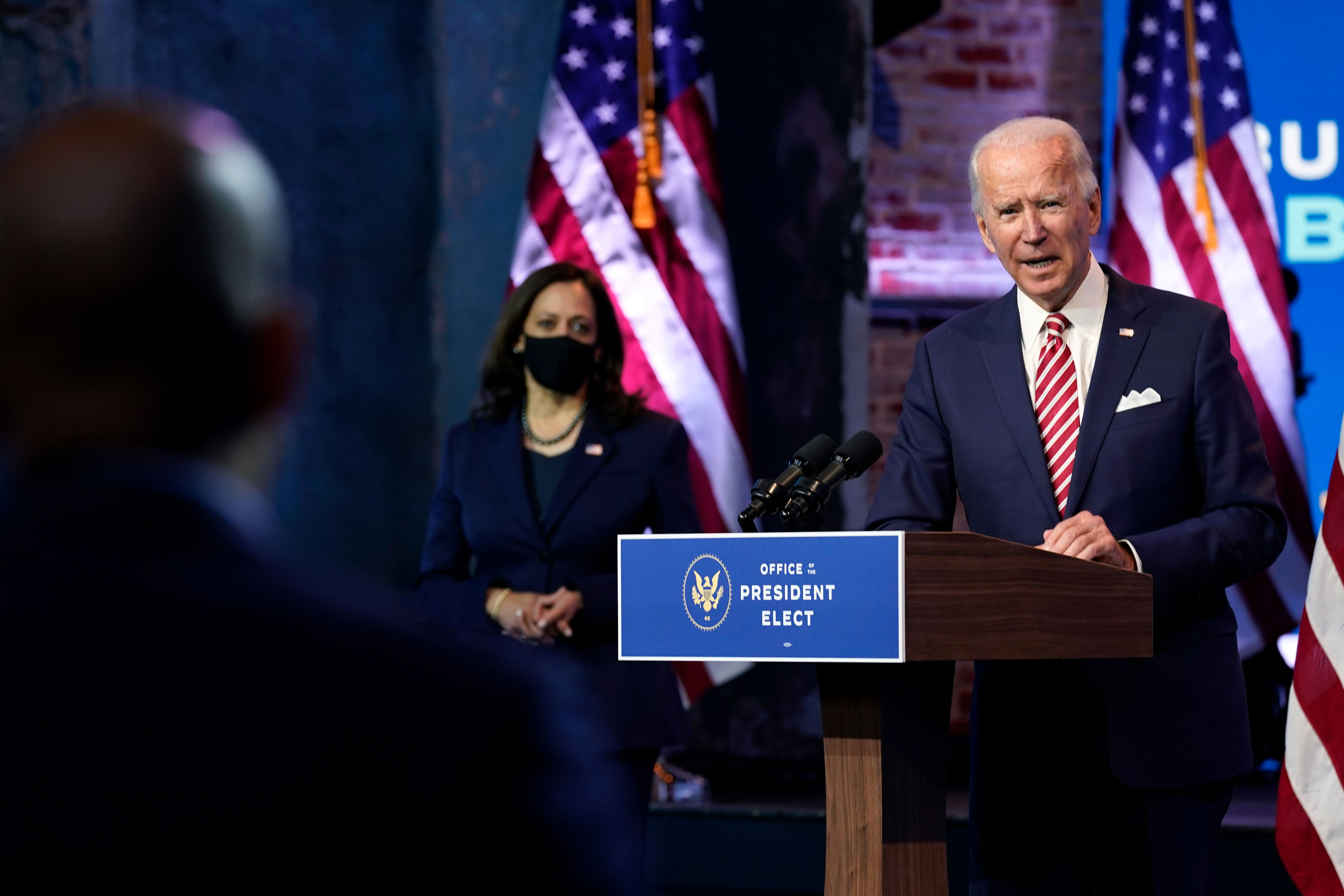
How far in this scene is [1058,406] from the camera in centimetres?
194

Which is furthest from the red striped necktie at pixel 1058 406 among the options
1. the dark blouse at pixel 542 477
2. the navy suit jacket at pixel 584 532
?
the dark blouse at pixel 542 477

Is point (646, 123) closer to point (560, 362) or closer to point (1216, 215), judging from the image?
point (560, 362)

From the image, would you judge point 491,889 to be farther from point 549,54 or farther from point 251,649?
point 549,54

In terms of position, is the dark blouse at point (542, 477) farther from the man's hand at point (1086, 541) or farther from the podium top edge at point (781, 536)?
the man's hand at point (1086, 541)

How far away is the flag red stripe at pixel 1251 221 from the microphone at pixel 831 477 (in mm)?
2656

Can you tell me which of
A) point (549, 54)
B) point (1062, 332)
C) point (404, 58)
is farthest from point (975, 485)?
point (404, 58)

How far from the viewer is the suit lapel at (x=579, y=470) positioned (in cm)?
283

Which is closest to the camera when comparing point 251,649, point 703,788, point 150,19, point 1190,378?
point 251,649

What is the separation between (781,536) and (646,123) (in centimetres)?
255

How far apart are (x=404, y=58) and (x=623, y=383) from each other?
4.77 feet

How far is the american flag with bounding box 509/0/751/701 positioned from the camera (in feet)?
12.7

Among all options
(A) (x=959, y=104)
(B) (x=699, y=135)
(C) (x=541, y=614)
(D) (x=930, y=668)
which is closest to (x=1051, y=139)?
(D) (x=930, y=668)

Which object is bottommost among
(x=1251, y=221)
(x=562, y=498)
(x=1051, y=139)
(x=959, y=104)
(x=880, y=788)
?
(x=880, y=788)

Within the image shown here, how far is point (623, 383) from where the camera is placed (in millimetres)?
3924
